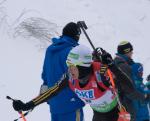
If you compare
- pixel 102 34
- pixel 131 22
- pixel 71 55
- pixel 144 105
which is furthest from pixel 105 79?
pixel 131 22

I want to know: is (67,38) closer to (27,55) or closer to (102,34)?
(27,55)

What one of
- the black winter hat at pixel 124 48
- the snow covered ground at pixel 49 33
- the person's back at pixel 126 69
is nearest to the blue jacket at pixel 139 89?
the person's back at pixel 126 69

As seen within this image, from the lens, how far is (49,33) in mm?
10414

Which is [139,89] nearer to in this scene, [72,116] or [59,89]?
[72,116]

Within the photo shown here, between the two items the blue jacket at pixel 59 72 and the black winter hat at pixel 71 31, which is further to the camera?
the black winter hat at pixel 71 31

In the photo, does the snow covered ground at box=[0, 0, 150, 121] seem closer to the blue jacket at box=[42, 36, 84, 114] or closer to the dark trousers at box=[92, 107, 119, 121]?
the blue jacket at box=[42, 36, 84, 114]

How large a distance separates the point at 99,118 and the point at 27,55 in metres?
4.64

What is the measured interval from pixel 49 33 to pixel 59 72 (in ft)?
17.2

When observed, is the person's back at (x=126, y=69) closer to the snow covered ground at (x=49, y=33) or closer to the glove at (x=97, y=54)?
the glove at (x=97, y=54)

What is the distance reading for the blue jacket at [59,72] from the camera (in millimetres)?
5219

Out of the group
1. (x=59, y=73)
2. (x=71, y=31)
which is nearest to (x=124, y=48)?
(x=71, y=31)

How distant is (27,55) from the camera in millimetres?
9453

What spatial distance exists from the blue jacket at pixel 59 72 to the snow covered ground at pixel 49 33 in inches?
95.0

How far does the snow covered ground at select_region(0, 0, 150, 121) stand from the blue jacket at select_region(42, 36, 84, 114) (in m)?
2.41
